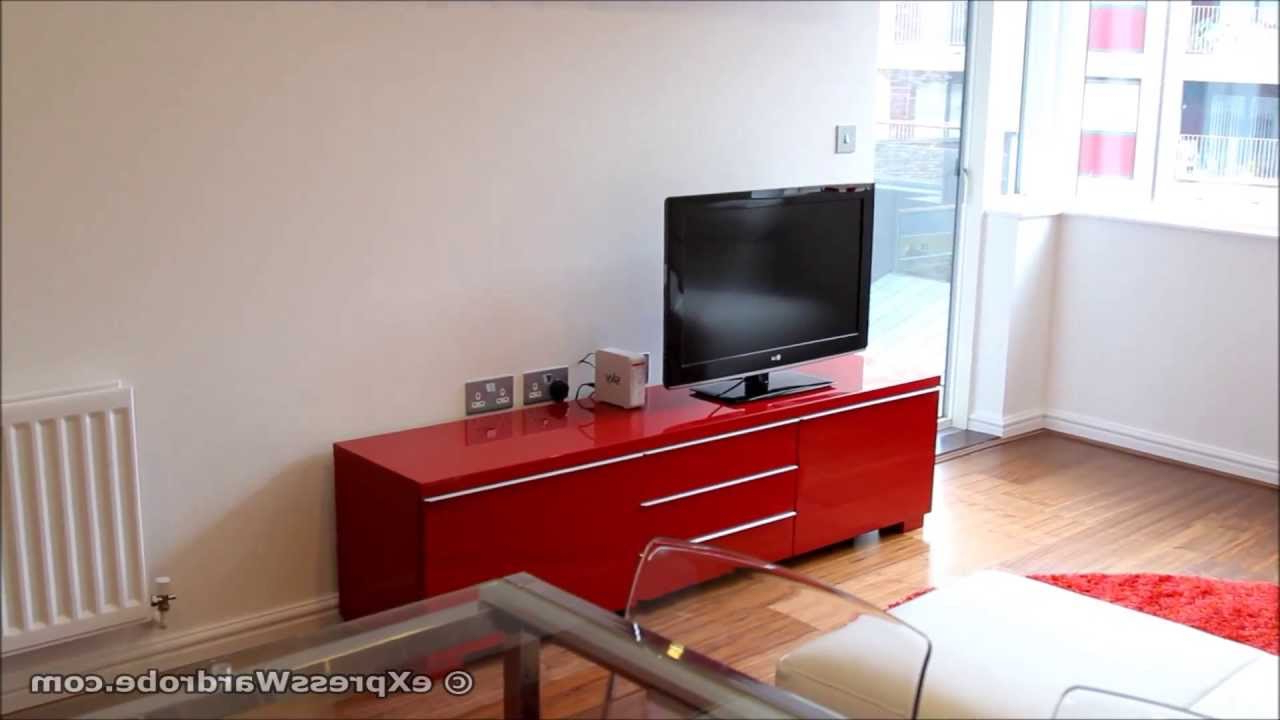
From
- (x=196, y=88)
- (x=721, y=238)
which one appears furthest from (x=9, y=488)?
(x=721, y=238)

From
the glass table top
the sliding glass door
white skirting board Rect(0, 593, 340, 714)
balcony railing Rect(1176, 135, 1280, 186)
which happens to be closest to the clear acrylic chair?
the glass table top

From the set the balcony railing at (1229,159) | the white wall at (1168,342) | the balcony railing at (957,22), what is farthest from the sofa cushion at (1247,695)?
the balcony railing at (957,22)

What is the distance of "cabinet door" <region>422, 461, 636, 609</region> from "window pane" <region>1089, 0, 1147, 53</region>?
3026 millimetres

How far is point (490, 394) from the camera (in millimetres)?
3414

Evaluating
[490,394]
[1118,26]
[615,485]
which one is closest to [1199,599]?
[615,485]

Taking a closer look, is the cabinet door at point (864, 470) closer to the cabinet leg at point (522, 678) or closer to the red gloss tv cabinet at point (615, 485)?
the red gloss tv cabinet at point (615, 485)

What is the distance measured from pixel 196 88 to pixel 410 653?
169 cm

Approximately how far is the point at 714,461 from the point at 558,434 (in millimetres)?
461

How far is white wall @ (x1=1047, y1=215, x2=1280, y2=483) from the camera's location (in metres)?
4.48

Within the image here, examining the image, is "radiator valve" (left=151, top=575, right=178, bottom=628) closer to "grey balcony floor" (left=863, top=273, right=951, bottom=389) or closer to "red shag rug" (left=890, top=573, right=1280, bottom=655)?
"red shag rug" (left=890, top=573, right=1280, bottom=655)

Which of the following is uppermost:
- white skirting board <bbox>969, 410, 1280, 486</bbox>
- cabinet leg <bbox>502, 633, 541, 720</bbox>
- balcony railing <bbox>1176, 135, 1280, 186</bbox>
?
balcony railing <bbox>1176, 135, 1280, 186</bbox>

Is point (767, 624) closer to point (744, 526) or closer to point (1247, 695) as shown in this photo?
point (1247, 695)

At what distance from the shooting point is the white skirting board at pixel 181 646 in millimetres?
2736

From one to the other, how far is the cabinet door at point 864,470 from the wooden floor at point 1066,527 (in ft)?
0.30
